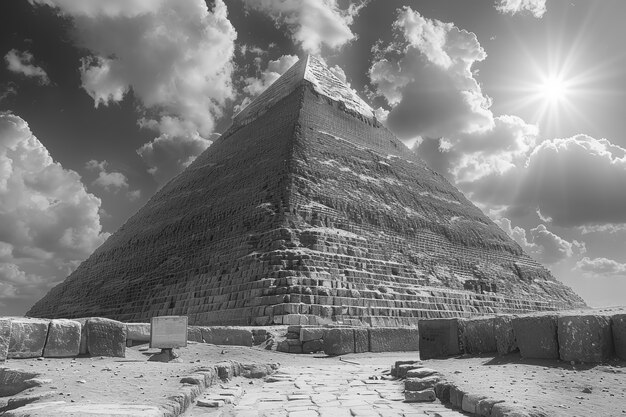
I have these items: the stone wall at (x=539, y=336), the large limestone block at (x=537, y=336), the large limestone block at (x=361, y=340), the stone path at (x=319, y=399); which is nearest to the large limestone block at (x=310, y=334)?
the large limestone block at (x=361, y=340)

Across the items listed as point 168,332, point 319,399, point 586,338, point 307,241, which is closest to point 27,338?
point 168,332

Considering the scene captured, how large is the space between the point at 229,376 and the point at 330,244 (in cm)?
1491

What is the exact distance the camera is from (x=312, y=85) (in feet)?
137

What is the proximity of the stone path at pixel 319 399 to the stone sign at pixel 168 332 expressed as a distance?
1943mm

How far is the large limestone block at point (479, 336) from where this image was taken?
7.59 metres

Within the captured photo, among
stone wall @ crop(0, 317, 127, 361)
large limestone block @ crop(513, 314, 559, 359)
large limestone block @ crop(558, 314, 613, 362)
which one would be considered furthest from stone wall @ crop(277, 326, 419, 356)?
large limestone block @ crop(558, 314, 613, 362)

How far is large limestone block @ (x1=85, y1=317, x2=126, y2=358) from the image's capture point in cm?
775

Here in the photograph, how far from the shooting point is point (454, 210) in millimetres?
38375

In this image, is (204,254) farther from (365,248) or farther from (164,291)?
(365,248)

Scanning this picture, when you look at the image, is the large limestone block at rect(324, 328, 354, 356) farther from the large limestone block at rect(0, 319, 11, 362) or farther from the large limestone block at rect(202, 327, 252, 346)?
the large limestone block at rect(0, 319, 11, 362)

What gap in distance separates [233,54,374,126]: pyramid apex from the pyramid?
29 cm

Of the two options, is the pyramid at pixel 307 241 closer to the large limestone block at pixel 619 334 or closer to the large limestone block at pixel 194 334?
the large limestone block at pixel 194 334

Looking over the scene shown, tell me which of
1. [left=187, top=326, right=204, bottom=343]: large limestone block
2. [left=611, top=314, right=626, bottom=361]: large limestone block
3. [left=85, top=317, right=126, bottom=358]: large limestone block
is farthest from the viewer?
[left=187, top=326, right=204, bottom=343]: large limestone block

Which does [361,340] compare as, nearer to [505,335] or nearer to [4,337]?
[505,335]
